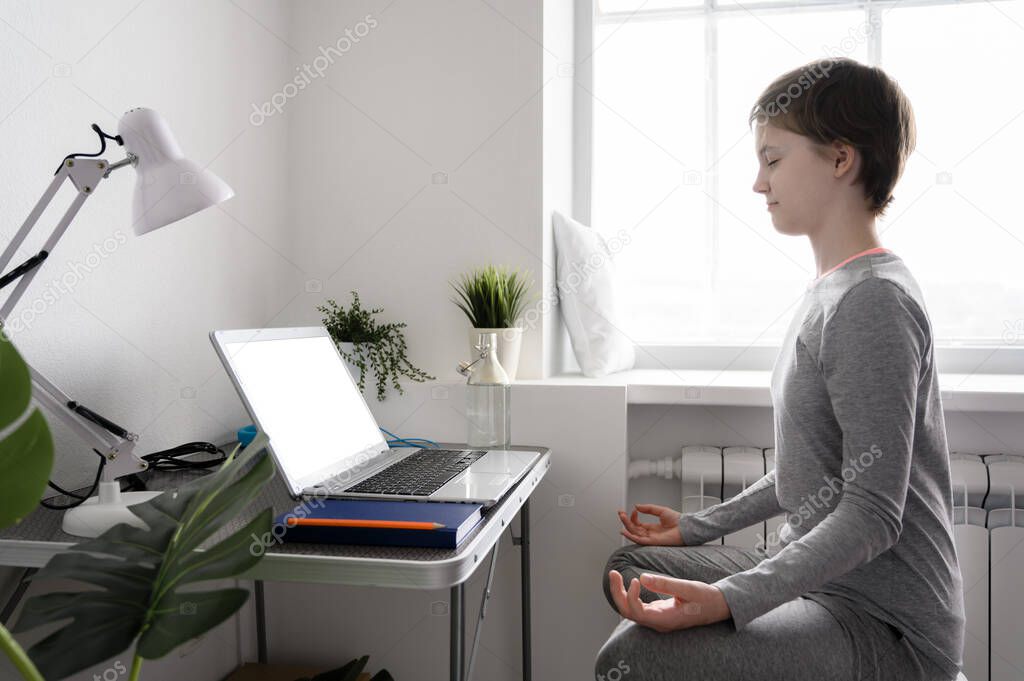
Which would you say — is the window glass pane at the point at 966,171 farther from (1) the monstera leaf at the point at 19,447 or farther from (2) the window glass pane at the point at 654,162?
(1) the monstera leaf at the point at 19,447

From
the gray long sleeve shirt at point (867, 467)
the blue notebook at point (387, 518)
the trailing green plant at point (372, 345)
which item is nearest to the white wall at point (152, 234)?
the trailing green plant at point (372, 345)

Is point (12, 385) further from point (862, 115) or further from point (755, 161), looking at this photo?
point (755, 161)

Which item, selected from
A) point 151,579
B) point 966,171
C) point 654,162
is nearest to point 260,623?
point 151,579

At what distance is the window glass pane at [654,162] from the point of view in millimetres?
2180

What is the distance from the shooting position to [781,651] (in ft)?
3.19

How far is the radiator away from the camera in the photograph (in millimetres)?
1721

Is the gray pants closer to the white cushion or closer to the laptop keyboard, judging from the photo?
the laptop keyboard

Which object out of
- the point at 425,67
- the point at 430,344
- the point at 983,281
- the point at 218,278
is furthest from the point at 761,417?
the point at 218,278

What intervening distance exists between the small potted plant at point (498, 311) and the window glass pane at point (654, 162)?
1.86ft

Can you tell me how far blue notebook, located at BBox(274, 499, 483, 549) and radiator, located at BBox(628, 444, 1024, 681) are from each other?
91 cm

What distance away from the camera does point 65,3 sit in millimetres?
1232

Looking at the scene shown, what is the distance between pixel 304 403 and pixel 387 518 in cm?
38

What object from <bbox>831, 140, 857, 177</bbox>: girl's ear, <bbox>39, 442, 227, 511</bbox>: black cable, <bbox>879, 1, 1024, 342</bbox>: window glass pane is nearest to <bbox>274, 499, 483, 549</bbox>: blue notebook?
<bbox>39, 442, 227, 511</bbox>: black cable

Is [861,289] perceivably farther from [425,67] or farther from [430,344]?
[425,67]
